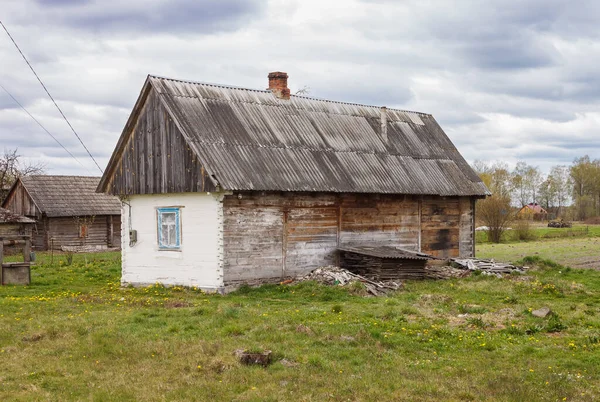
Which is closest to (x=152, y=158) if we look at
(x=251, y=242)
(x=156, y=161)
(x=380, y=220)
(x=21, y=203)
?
(x=156, y=161)

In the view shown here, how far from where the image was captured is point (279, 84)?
25.9 meters

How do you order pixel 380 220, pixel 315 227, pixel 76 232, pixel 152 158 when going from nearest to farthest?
pixel 152 158, pixel 315 227, pixel 380 220, pixel 76 232

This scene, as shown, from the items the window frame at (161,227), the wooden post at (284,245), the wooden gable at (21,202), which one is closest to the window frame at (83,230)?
the wooden gable at (21,202)

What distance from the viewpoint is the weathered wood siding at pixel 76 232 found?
41562mm

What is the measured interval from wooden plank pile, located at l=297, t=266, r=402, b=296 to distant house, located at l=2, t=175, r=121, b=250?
23597 mm

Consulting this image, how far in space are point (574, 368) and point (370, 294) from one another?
8887mm

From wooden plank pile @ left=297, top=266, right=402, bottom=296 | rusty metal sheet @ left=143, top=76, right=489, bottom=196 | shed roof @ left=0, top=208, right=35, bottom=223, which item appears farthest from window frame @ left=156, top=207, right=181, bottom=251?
shed roof @ left=0, top=208, right=35, bottom=223

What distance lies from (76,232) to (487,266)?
26.7 m

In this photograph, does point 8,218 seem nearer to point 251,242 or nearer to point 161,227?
point 161,227

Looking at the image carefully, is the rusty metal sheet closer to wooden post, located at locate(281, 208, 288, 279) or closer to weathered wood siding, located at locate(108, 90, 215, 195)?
weathered wood siding, located at locate(108, 90, 215, 195)

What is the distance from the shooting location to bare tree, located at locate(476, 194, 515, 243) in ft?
153

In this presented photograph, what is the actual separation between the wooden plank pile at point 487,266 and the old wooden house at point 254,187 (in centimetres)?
161

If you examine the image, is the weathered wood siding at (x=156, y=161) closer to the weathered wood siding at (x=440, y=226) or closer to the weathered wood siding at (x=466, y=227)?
the weathered wood siding at (x=440, y=226)

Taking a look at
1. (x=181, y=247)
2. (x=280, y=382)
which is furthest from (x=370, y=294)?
(x=280, y=382)
